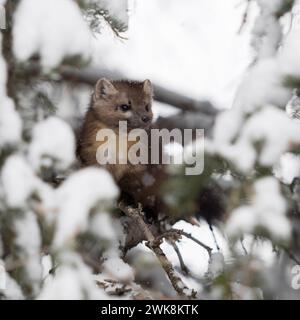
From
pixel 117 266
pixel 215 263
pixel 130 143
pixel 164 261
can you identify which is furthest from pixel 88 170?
pixel 130 143

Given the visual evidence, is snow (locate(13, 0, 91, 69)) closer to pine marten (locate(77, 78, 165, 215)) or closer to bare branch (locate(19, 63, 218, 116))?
pine marten (locate(77, 78, 165, 215))

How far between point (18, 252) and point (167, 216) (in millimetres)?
1726

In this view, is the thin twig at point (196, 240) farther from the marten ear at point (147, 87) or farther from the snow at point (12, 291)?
the marten ear at point (147, 87)

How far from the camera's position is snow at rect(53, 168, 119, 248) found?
1821 millimetres

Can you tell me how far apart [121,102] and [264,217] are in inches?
93.3

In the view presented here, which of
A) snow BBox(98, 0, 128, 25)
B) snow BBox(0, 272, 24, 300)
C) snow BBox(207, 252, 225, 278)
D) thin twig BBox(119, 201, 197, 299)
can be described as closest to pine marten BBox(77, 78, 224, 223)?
thin twig BBox(119, 201, 197, 299)

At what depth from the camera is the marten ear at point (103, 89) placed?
4066 millimetres

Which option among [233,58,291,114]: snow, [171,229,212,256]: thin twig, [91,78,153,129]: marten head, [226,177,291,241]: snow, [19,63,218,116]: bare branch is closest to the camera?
[226,177,291,241]: snow

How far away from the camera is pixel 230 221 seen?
1.87 meters

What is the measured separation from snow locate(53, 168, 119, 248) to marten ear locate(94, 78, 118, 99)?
7.20ft

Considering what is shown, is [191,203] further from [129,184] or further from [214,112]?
[214,112]

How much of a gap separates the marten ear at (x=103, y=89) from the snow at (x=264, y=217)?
2.31 m
